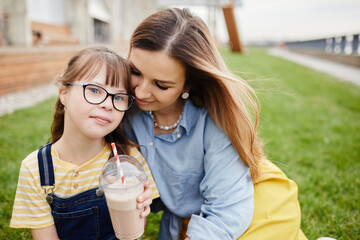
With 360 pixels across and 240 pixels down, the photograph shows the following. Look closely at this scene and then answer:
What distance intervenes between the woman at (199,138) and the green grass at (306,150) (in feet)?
1.16

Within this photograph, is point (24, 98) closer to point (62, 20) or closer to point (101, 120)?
point (101, 120)

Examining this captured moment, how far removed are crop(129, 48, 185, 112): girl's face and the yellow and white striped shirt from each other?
48cm

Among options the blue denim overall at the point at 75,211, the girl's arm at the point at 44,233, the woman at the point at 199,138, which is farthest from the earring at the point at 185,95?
the girl's arm at the point at 44,233

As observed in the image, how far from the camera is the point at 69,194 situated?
5.31 ft

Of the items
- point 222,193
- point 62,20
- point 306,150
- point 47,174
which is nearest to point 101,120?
point 47,174

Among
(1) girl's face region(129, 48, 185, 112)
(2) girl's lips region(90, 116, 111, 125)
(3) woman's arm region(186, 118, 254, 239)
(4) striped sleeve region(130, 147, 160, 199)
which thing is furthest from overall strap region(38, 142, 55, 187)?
(3) woman's arm region(186, 118, 254, 239)

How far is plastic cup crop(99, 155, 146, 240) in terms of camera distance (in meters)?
1.34

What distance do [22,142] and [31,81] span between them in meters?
3.80

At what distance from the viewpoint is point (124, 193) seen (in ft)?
4.40

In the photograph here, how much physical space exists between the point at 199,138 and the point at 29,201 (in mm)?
1018

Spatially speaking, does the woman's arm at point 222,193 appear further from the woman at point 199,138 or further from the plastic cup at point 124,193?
the plastic cup at point 124,193

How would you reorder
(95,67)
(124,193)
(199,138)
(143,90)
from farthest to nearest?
(199,138), (143,90), (95,67), (124,193)

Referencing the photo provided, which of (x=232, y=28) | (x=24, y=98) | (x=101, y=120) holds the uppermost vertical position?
(x=232, y=28)

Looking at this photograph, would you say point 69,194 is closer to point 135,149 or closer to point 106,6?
point 135,149
